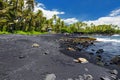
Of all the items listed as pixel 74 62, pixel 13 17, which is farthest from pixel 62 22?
pixel 74 62

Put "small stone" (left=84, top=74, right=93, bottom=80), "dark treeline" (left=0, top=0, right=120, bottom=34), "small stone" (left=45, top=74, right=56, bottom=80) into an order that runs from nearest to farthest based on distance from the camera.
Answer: "small stone" (left=45, top=74, right=56, bottom=80)
"small stone" (left=84, top=74, right=93, bottom=80)
"dark treeline" (left=0, top=0, right=120, bottom=34)

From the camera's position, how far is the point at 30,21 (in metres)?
95.6

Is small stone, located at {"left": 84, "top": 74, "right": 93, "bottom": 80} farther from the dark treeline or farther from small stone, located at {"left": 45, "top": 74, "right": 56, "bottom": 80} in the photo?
the dark treeline

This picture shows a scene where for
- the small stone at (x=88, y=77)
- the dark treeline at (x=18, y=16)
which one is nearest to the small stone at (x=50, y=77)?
the small stone at (x=88, y=77)

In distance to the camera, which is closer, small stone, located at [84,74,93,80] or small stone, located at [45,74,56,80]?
small stone, located at [45,74,56,80]

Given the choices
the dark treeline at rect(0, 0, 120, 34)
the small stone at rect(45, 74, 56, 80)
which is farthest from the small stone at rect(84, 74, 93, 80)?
the dark treeline at rect(0, 0, 120, 34)

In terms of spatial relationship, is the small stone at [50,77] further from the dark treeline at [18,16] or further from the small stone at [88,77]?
the dark treeline at [18,16]

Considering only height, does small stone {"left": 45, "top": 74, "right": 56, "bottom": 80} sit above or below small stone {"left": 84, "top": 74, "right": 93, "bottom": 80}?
above

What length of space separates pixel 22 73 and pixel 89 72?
5.03 m

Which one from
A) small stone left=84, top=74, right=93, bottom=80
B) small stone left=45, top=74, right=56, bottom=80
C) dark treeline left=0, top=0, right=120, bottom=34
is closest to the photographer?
small stone left=45, top=74, right=56, bottom=80

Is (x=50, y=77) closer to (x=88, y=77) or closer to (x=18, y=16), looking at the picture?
(x=88, y=77)

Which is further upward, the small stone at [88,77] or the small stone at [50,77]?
the small stone at [50,77]

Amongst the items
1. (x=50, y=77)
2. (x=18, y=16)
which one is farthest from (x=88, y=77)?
(x=18, y=16)

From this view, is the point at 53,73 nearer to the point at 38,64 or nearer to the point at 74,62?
the point at 38,64
